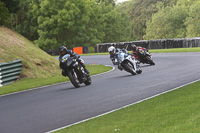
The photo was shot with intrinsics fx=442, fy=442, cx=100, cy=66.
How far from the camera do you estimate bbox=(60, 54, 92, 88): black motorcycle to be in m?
15.7

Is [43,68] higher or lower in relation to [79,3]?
lower

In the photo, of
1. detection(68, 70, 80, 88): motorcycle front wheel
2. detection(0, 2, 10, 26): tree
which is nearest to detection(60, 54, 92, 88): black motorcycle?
detection(68, 70, 80, 88): motorcycle front wheel

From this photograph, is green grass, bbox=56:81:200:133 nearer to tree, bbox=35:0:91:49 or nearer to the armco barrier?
the armco barrier

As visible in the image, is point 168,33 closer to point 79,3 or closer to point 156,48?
point 79,3

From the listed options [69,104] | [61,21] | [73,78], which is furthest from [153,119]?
[61,21]

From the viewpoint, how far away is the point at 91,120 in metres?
9.02

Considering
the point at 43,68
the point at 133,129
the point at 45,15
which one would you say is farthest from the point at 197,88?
the point at 45,15

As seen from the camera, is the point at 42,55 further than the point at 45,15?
No

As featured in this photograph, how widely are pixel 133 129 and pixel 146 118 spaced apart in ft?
3.39

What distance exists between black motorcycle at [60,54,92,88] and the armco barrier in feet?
18.7

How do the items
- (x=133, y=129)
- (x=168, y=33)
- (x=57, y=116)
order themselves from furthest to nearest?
1. (x=168, y=33)
2. (x=57, y=116)
3. (x=133, y=129)

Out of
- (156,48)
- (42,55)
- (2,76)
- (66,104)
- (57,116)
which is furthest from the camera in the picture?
(156,48)

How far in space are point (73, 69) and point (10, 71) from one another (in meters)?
6.61

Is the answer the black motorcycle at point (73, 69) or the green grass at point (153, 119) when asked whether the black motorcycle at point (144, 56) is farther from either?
the green grass at point (153, 119)
